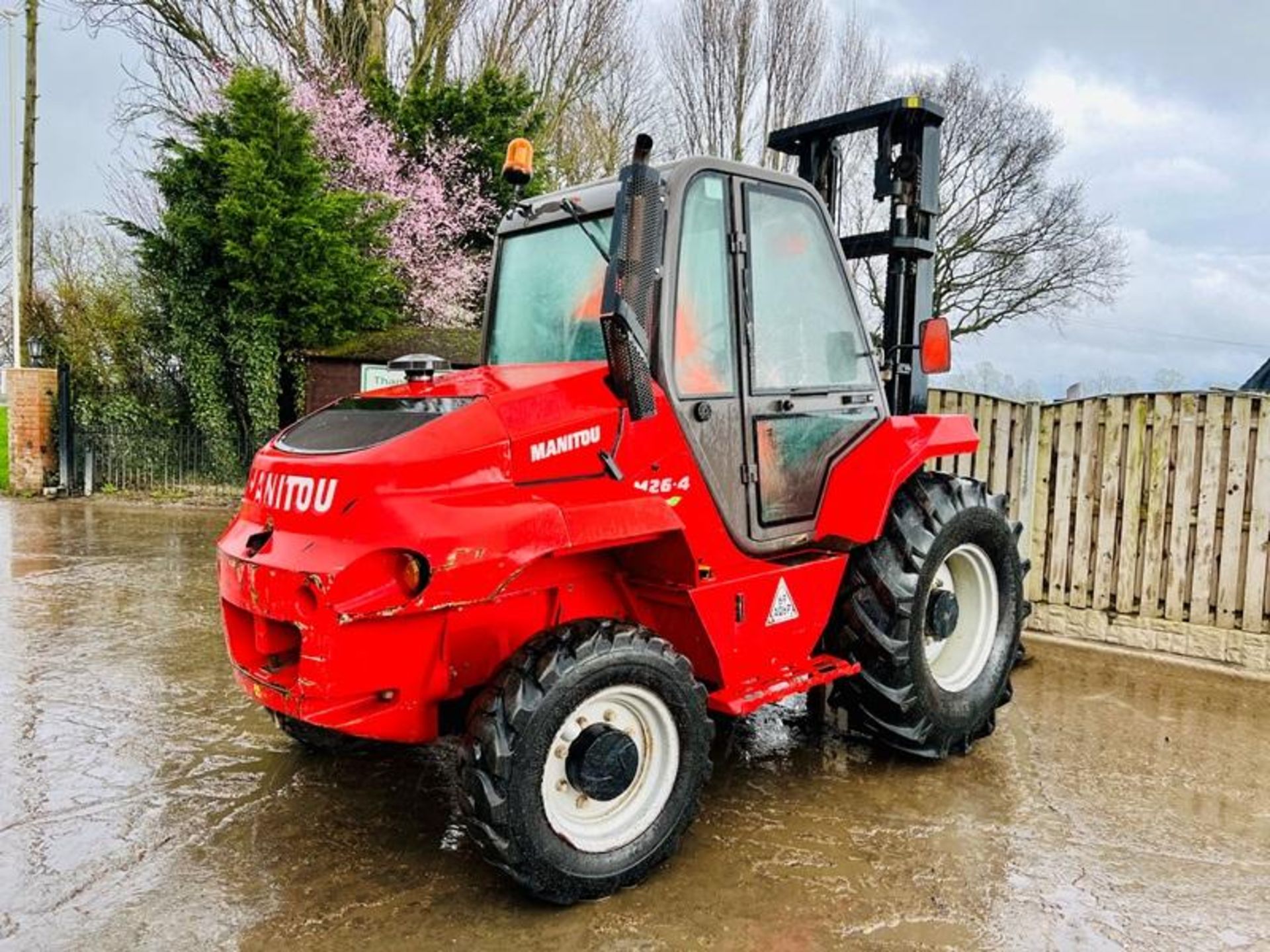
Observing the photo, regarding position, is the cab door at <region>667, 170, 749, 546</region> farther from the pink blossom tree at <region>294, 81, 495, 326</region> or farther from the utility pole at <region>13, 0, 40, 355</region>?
the utility pole at <region>13, 0, 40, 355</region>

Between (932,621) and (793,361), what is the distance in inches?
51.8

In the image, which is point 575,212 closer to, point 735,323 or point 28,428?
point 735,323

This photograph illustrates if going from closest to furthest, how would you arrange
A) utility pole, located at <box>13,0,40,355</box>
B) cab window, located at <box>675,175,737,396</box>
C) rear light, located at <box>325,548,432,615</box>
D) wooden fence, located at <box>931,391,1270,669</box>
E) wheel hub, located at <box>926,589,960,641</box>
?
rear light, located at <box>325,548,432,615</box> → cab window, located at <box>675,175,737,396</box> → wheel hub, located at <box>926,589,960,641</box> → wooden fence, located at <box>931,391,1270,669</box> → utility pole, located at <box>13,0,40,355</box>

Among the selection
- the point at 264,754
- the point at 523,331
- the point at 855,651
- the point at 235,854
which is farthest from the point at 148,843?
the point at 855,651

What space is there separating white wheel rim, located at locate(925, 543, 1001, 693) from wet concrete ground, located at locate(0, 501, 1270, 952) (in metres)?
0.40

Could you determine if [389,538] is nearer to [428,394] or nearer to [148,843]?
[428,394]

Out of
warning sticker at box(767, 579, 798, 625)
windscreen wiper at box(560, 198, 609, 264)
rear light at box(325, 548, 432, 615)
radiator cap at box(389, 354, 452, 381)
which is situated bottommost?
warning sticker at box(767, 579, 798, 625)

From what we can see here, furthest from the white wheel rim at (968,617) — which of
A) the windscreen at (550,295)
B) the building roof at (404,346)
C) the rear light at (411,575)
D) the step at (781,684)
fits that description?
the building roof at (404,346)

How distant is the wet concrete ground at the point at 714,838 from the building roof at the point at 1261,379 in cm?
1008

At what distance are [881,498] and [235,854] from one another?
8.85 feet

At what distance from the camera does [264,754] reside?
13.4 feet

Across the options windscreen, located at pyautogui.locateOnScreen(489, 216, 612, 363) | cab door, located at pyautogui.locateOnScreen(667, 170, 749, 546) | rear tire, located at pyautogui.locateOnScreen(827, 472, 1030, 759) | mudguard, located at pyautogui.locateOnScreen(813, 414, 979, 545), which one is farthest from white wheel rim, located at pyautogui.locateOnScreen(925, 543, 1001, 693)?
windscreen, located at pyautogui.locateOnScreen(489, 216, 612, 363)

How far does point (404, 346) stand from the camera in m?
12.9

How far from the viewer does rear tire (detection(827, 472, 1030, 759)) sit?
372 centimetres
